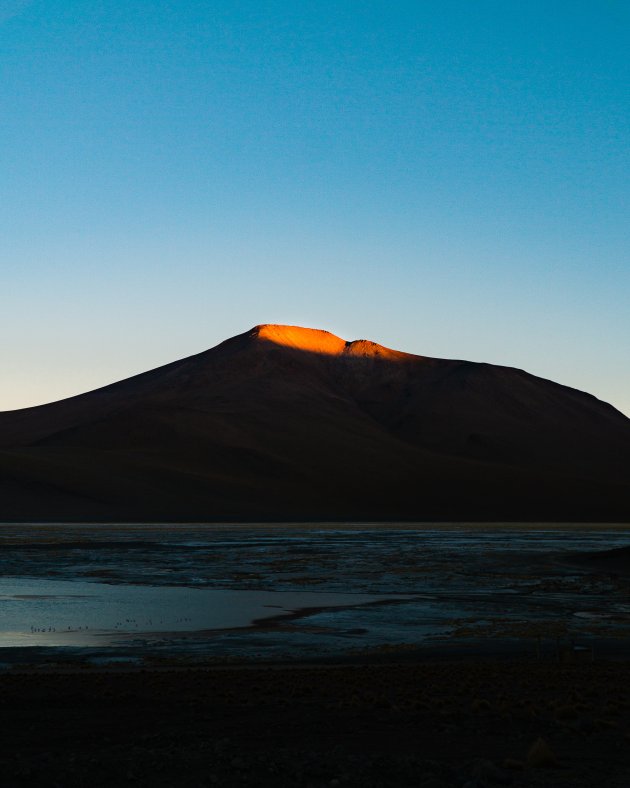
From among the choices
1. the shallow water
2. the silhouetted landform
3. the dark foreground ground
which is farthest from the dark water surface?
the silhouetted landform

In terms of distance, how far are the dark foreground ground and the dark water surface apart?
4832mm

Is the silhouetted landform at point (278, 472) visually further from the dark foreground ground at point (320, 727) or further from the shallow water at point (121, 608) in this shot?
the dark foreground ground at point (320, 727)

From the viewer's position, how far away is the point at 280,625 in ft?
82.9

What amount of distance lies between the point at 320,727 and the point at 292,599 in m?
20.4

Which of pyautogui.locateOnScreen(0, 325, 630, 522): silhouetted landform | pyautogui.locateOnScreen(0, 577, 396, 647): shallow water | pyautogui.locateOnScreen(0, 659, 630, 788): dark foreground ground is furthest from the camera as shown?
pyautogui.locateOnScreen(0, 325, 630, 522): silhouetted landform

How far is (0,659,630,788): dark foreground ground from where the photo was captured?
9.58m

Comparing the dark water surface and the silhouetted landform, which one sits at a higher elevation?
the silhouetted landform

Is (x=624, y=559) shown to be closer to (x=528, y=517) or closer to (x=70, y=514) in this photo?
(x=70, y=514)

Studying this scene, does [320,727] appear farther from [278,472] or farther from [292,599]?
[278,472]

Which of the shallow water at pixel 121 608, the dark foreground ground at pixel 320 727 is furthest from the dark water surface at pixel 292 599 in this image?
the dark foreground ground at pixel 320 727

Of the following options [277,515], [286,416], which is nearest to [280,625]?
[277,515]

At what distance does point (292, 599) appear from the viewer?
32.4 meters

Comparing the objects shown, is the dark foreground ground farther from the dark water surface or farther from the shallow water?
the shallow water

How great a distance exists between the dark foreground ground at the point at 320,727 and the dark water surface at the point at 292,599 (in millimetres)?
4832
